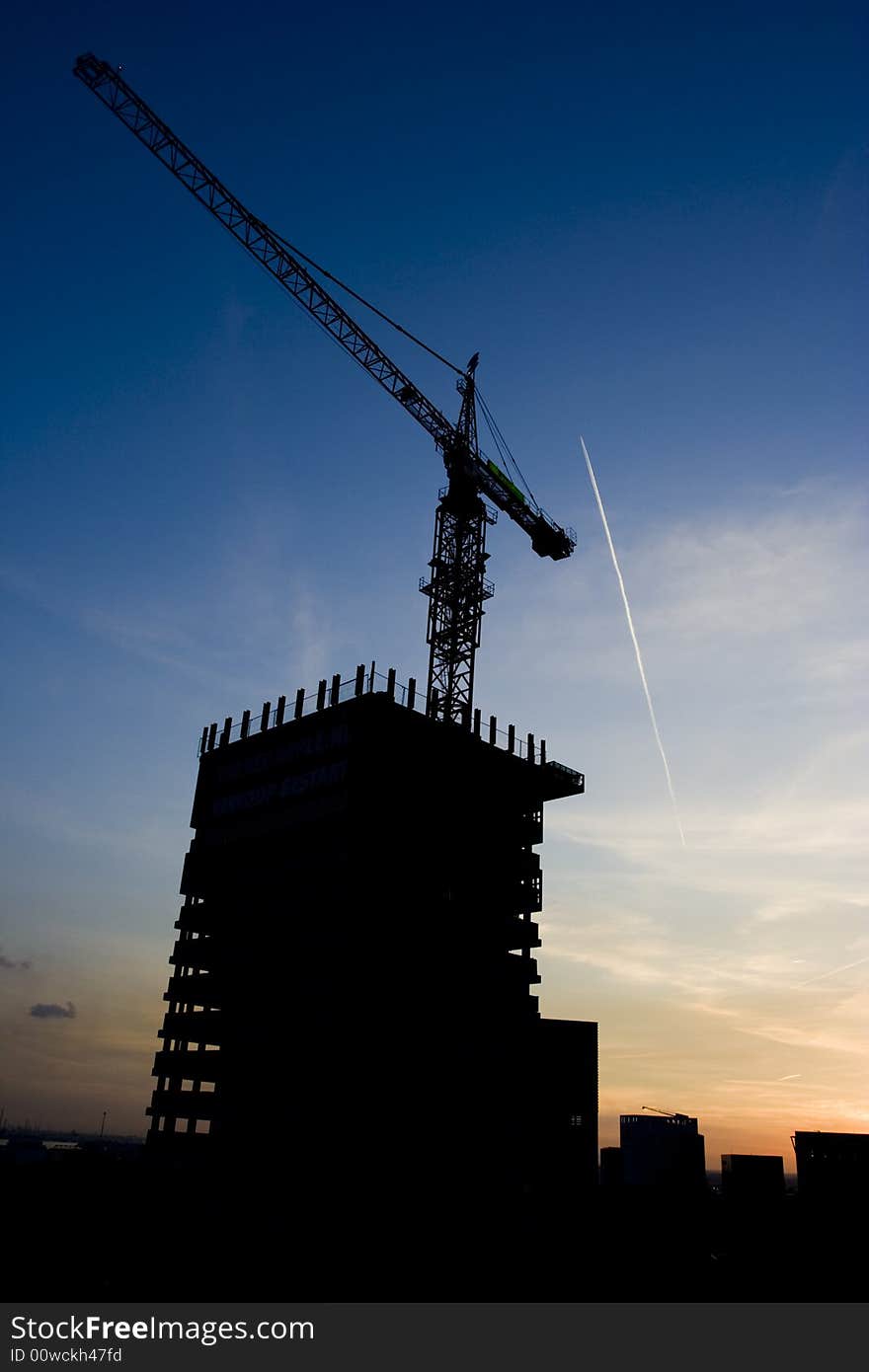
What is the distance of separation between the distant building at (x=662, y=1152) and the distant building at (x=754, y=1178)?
656 centimetres

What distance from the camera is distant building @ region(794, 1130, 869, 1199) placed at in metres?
120

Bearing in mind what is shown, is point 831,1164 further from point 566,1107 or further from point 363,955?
point 363,955

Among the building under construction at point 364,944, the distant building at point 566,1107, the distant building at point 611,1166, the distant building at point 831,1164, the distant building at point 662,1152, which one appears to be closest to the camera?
the building under construction at point 364,944

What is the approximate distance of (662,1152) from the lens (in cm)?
13575

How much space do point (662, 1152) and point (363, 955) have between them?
84418 millimetres

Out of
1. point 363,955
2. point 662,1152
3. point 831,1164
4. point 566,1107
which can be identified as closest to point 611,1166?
point 662,1152

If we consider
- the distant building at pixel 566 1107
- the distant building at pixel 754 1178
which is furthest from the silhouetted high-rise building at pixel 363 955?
the distant building at pixel 754 1178

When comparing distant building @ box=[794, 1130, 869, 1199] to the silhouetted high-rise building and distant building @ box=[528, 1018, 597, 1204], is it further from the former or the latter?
the silhouetted high-rise building

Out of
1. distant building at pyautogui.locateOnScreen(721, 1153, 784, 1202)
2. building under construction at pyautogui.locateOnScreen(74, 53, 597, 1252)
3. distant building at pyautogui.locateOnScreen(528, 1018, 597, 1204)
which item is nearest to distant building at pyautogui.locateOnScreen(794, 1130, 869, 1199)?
distant building at pyautogui.locateOnScreen(721, 1153, 784, 1202)

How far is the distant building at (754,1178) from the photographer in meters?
124

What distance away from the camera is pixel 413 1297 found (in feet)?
203

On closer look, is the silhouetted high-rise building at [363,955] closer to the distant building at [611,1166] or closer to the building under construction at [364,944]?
the building under construction at [364,944]

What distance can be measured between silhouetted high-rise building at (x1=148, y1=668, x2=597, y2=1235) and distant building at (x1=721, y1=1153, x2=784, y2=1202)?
58176 millimetres
